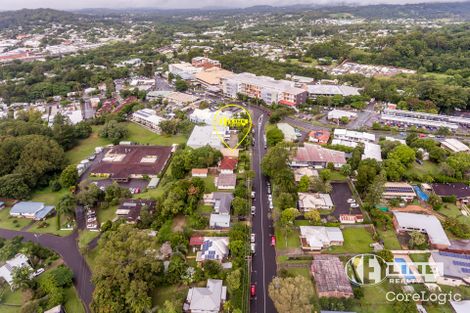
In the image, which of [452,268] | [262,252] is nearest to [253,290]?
[262,252]

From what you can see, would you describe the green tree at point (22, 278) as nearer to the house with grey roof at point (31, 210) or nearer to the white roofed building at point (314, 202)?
the house with grey roof at point (31, 210)

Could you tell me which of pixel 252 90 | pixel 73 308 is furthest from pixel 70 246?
pixel 252 90

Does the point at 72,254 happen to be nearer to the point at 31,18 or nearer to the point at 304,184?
the point at 304,184

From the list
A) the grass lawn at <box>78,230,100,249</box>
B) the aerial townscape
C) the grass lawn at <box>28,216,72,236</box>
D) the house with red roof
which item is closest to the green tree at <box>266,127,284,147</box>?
the aerial townscape

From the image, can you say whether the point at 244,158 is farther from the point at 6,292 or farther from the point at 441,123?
the point at 441,123

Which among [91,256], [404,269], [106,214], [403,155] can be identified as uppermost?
[403,155]

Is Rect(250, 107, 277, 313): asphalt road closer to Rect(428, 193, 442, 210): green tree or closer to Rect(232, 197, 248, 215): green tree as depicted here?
Rect(232, 197, 248, 215): green tree
